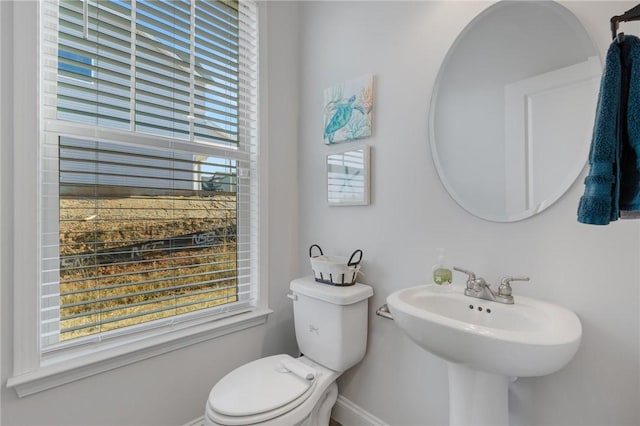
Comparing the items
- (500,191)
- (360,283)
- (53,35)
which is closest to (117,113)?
(53,35)

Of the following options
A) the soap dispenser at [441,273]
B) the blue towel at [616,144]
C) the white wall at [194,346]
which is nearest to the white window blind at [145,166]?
the white wall at [194,346]

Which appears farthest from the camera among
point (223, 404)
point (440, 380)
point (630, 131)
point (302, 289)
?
point (302, 289)

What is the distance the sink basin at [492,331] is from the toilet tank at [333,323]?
36 cm

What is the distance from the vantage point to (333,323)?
4.58ft

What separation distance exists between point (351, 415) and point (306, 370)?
1.71ft

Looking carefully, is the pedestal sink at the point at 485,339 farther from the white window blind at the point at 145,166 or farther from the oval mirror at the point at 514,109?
the white window blind at the point at 145,166

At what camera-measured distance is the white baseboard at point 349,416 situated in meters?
1.46

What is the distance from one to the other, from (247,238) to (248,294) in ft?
1.07

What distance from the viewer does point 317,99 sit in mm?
1777

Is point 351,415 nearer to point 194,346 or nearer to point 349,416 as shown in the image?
point 349,416

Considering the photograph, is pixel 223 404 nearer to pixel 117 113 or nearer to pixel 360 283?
pixel 360 283

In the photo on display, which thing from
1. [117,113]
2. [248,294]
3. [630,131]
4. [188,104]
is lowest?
[248,294]

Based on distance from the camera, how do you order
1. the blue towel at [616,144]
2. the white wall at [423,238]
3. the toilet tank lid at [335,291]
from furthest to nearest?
the toilet tank lid at [335,291] → the white wall at [423,238] → the blue towel at [616,144]

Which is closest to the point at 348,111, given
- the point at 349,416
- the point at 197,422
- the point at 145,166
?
the point at 145,166
